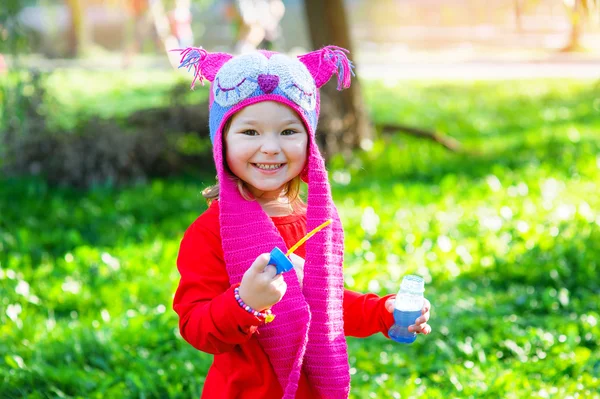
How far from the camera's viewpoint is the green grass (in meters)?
3.72

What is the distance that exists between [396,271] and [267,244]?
2776mm

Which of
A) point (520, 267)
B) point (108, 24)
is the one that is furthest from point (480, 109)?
point (108, 24)

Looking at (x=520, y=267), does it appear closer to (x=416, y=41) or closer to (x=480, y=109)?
(x=480, y=109)

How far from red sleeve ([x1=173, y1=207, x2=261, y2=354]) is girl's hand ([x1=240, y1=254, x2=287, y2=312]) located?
0.04 m

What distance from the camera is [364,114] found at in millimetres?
7996

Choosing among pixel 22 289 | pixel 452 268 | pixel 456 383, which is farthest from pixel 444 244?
pixel 22 289

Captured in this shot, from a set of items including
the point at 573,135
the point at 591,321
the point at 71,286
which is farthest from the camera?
the point at 573,135

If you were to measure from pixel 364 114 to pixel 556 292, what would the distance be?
12.1 feet

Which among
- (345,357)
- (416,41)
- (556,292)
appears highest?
(416,41)

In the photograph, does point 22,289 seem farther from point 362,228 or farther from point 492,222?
point 492,222

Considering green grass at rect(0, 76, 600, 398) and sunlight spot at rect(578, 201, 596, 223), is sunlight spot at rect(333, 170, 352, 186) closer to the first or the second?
green grass at rect(0, 76, 600, 398)

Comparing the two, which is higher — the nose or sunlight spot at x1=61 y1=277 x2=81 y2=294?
the nose

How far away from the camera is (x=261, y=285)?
203cm

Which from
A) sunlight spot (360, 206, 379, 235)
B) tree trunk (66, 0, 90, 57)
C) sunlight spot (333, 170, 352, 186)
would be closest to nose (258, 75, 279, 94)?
sunlight spot (360, 206, 379, 235)
